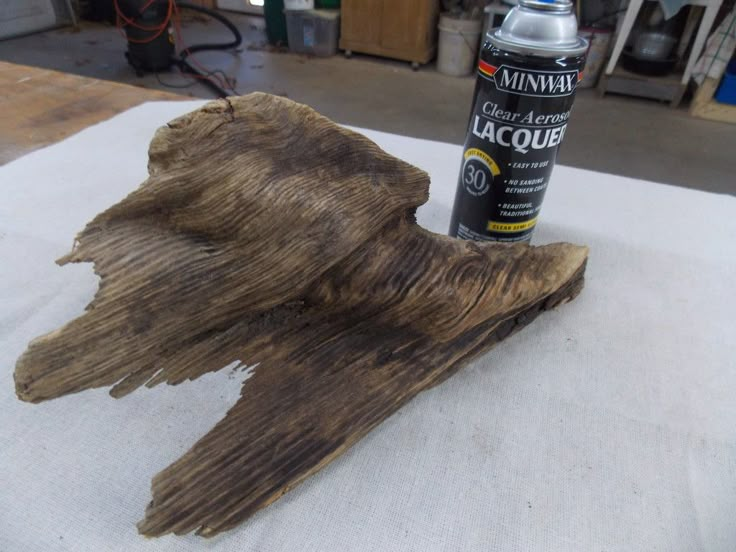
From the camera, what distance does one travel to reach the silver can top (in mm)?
657

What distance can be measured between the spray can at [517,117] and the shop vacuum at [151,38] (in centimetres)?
193

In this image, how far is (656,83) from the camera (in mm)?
2570

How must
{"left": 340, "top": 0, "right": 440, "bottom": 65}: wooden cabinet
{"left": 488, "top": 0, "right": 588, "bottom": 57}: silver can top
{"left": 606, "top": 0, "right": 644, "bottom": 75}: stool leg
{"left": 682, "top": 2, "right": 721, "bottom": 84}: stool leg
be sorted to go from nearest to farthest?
{"left": 488, "top": 0, "right": 588, "bottom": 57}: silver can top → {"left": 682, "top": 2, "right": 721, "bottom": 84}: stool leg → {"left": 606, "top": 0, "right": 644, "bottom": 75}: stool leg → {"left": 340, "top": 0, "right": 440, "bottom": 65}: wooden cabinet

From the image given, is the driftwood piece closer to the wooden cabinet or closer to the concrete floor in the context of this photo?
the concrete floor

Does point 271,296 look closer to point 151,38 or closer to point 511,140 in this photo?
point 511,140

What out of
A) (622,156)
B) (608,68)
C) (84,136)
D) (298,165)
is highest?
(298,165)

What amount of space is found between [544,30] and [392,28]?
2.47m

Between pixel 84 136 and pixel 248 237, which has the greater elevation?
pixel 248 237

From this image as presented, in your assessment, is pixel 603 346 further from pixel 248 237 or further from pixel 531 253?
pixel 248 237

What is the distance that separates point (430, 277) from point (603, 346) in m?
0.31

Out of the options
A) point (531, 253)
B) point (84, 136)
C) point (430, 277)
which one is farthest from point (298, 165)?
point (84, 136)

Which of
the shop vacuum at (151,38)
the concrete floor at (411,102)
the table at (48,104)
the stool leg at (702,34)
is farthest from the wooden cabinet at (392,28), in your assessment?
the table at (48,104)

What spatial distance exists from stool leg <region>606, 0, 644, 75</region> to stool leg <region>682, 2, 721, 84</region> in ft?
0.91

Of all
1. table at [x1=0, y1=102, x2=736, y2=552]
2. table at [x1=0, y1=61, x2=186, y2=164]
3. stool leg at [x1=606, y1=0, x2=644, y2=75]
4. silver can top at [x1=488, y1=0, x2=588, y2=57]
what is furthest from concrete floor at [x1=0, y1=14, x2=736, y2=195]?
silver can top at [x1=488, y1=0, x2=588, y2=57]
